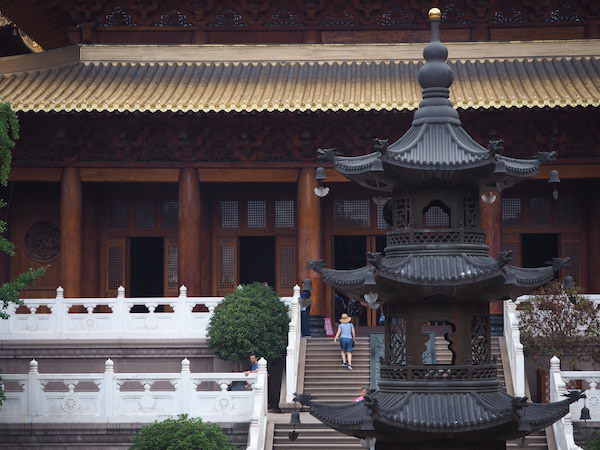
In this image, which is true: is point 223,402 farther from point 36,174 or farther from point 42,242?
point 42,242

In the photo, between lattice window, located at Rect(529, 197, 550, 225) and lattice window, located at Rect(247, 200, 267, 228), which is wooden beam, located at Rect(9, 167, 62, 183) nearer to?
lattice window, located at Rect(247, 200, 267, 228)

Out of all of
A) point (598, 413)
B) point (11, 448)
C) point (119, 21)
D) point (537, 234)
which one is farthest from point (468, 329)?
point (119, 21)

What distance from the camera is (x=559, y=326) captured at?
23219mm

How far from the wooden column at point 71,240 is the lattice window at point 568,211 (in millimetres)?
10071

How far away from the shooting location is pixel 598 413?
20562 mm

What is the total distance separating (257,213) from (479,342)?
15.2 metres

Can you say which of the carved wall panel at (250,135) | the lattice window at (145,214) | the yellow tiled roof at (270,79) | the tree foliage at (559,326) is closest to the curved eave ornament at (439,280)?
the tree foliage at (559,326)

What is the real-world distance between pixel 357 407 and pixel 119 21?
17072 mm

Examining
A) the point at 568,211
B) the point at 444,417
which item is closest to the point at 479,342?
the point at 444,417

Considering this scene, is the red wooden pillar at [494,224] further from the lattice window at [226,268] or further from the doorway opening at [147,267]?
the doorway opening at [147,267]

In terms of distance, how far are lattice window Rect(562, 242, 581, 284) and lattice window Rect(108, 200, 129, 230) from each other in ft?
30.6

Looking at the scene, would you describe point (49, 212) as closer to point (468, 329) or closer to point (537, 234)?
point (537, 234)

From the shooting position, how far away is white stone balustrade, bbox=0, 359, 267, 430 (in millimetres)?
20922

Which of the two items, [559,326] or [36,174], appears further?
[36,174]
